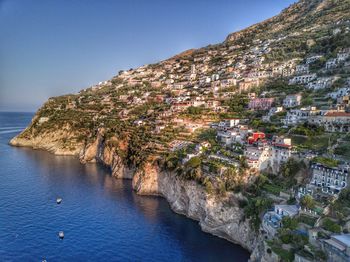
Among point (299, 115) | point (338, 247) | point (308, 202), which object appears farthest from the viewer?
point (299, 115)

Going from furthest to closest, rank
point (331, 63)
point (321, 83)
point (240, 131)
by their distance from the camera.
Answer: point (331, 63)
point (321, 83)
point (240, 131)

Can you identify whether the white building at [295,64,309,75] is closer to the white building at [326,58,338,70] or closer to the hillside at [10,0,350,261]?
the hillside at [10,0,350,261]

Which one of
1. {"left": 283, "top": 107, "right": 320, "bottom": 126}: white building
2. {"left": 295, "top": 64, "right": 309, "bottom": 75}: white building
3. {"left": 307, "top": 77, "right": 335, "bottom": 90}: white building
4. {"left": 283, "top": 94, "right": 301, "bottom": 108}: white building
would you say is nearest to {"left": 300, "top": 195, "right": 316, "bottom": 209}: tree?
{"left": 283, "top": 107, "right": 320, "bottom": 126}: white building

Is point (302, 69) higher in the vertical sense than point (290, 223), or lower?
higher

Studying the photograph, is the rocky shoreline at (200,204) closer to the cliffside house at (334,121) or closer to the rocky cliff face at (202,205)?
the rocky cliff face at (202,205)

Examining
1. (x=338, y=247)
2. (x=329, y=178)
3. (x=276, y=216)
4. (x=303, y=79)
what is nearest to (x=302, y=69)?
(x=303, y=79)

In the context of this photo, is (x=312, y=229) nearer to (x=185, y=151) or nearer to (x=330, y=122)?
(x=330, y=122)

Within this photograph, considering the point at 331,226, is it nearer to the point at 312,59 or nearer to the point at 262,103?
the point at 262,103

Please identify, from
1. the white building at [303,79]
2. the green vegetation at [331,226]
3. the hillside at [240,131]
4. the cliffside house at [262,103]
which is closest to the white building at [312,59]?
the hillside at [240,131]
